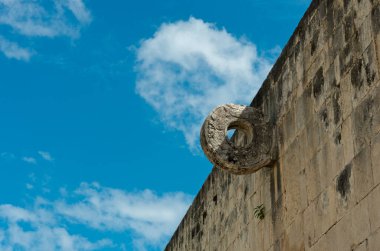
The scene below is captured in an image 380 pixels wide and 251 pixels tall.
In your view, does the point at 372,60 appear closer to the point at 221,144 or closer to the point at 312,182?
the point at 312,182

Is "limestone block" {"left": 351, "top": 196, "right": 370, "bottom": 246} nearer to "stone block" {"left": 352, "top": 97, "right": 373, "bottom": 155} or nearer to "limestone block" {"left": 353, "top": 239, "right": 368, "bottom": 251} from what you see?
"limestone block" {"left": 353, "top": 239, "right": 368, "bottom": 251}

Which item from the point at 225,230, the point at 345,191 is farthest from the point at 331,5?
the point at 225,230

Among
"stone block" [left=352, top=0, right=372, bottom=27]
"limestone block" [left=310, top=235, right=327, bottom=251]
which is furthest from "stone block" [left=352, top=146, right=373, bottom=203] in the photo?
"stone block" [left=352, top=0, right=372, bottom=27]

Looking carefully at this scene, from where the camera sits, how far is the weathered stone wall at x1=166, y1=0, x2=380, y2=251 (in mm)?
5152

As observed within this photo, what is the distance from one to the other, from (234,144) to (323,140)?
1386mm

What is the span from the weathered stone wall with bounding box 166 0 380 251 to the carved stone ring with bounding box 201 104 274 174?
5.8 inches

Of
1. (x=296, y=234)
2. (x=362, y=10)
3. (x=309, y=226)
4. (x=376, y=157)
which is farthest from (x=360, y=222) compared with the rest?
(x=362, y=10)

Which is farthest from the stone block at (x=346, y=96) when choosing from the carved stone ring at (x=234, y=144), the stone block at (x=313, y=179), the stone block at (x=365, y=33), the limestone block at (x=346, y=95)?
the carved stone ring at (x=234, y=144)

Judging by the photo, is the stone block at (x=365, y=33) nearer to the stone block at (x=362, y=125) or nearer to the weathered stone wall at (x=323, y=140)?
the weathered stone wall at (x=323, y=140)

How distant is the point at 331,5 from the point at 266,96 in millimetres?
1560

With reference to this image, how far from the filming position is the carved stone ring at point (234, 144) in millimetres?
6953

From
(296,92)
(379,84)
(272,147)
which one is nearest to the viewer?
(379,84)

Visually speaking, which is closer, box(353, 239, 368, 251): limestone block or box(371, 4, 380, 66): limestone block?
box(353, 239, 368, 251): limestone block

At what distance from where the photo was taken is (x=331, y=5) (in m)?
6.01
